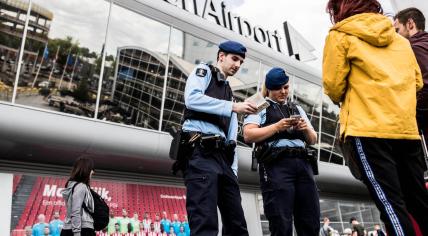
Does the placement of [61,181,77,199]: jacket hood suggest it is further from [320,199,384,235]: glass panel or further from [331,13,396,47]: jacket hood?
[320,199,384,235]: glass panel

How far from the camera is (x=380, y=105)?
2.26m

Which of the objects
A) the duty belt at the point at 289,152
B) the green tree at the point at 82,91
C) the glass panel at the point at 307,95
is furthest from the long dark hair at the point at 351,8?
the glass panel at the point at 307,95

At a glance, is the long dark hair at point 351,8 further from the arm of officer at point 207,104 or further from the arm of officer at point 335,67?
the arm of officer at point 207,104

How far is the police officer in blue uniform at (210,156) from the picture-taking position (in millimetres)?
2650

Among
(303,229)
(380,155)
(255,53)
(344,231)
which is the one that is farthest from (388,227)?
(344,231)

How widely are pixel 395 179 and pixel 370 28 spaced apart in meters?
0.91

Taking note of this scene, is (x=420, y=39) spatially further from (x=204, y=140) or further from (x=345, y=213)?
(x=345, y=213)

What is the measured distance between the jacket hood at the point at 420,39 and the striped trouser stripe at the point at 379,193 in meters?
1.50

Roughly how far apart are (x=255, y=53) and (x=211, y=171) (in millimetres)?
11582

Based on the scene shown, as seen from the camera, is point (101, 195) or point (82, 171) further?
point (101, 195)

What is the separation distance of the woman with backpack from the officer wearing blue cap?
2117mm

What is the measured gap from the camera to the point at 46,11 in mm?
9250

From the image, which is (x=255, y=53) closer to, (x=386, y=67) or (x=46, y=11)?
(x=46, y=11)

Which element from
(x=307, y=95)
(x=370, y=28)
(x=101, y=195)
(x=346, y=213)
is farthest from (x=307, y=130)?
(x=346, y=213)
